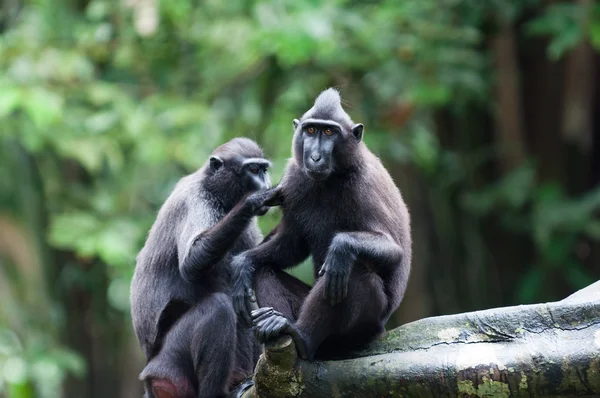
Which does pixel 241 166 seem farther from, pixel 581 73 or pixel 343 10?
pixel 581 73

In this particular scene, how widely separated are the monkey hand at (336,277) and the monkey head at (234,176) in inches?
62.2

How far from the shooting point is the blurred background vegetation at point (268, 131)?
916 cm

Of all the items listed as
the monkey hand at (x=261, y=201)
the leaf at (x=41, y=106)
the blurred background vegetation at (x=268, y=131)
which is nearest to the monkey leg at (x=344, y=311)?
the monkey hand at (x=261, y=201)

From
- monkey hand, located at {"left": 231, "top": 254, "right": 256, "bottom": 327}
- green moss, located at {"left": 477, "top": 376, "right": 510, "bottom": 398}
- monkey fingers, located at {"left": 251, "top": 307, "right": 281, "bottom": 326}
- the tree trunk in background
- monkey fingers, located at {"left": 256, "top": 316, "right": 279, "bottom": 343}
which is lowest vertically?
green moss, located at {"left": 477, "top": 376, "right": 510, "bottom": 398}

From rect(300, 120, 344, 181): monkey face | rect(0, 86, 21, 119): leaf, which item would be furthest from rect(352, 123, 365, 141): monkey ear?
rect(0, 86, 21, 119): leaf

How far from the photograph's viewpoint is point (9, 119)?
9086 mm

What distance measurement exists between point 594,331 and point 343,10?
599 centimetres

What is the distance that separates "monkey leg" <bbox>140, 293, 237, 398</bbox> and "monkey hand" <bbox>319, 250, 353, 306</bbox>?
1.13m

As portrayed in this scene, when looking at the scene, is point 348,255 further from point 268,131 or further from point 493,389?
point 268,131

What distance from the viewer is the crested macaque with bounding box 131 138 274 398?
5277mm

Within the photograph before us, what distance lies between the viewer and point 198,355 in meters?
5.32

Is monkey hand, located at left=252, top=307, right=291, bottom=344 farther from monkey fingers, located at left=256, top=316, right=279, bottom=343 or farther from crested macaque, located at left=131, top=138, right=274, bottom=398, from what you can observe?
crested macaque, located at left=131, top=138, right=274, bottom=398

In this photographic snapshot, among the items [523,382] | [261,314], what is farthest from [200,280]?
[523,382]

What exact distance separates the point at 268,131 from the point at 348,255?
5021mm
